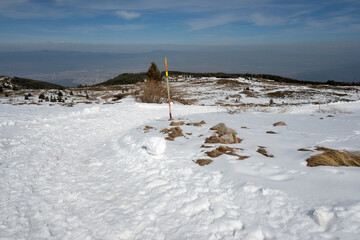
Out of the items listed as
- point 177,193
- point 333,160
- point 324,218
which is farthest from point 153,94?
point 324,218

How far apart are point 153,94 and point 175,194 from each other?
23.1m

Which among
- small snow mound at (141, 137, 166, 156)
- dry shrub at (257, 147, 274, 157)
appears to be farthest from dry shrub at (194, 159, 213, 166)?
dry shrub at (257, 147, 274, 157)

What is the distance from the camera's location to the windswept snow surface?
3.12 m

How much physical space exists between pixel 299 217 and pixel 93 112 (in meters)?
16.1

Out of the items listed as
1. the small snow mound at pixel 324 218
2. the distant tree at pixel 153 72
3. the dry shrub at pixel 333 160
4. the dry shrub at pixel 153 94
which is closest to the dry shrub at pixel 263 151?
the dry shrub at pixel 333 160

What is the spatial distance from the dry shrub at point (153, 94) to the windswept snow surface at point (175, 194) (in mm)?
19405

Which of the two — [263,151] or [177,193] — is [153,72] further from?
[177,193]

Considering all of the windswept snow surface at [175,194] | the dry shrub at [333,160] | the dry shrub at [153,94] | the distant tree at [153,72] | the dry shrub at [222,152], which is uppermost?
the distant tree at [153,72]

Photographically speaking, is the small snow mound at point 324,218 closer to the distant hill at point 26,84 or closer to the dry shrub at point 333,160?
the dry shrub at point 333,160

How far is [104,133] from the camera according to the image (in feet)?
34.4

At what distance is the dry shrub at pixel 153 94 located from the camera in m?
26.4

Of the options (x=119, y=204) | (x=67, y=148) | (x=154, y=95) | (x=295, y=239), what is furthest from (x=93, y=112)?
(x=295, y=239)

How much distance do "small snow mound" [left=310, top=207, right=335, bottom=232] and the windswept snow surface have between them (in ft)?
0.04

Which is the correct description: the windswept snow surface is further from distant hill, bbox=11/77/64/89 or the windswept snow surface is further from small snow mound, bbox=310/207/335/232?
distant hill, bbox=11/77/64/89
